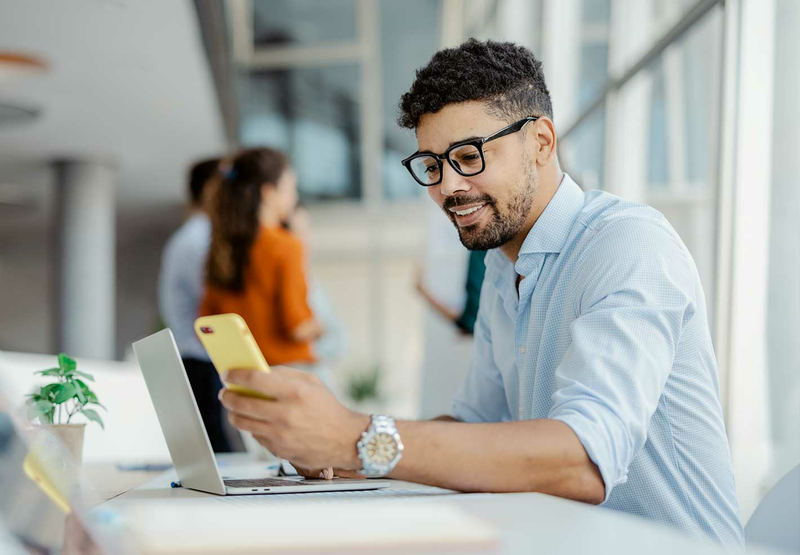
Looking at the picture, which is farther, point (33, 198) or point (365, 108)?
point (365, 108)

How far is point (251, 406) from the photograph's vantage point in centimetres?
98

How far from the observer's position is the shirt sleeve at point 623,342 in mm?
1061

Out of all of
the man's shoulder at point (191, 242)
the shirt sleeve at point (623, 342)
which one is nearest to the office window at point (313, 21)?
the man's shoulder at point (191, 242)

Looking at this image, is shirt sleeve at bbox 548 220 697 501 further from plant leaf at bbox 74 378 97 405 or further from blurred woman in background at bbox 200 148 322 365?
blurred woman in background at bbox 200 148 322 365

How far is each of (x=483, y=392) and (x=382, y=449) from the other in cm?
79

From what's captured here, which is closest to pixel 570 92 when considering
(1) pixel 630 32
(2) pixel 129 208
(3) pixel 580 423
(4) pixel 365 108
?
(1) pixel 630 32

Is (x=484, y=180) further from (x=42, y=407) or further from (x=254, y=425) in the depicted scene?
(x=42, y=407)

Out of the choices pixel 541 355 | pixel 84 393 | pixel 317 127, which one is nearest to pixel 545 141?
Answer: pixel 541 355

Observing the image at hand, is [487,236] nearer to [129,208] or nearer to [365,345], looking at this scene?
[365,345]

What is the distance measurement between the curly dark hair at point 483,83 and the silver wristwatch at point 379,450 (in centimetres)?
71

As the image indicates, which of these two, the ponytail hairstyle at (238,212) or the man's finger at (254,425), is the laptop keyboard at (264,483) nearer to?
the man's finger at (254,425)

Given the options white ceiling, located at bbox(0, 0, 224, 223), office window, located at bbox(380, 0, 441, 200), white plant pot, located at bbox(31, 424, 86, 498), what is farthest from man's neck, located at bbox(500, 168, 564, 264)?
office window, located at bbox(380, 0, 441, 200)

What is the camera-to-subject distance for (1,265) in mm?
11938

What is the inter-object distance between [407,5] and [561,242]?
9.40m
